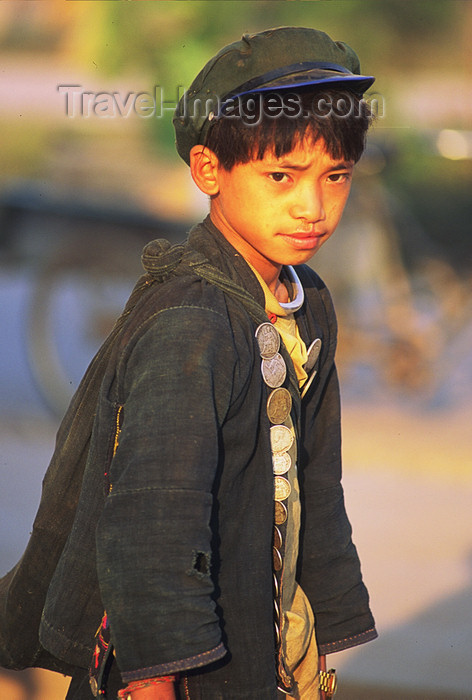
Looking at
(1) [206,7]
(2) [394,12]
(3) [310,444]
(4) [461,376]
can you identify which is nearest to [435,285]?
(4) [461,376]

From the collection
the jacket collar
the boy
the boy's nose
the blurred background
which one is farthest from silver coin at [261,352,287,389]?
the blurred background

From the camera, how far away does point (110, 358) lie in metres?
1.39

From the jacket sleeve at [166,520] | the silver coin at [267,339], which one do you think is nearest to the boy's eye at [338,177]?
the silver coin at [267,339]

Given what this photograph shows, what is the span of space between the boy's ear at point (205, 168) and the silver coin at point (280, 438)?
40 centimetres

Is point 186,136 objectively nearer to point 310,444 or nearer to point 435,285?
point 310,444

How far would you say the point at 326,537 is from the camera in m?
1.68

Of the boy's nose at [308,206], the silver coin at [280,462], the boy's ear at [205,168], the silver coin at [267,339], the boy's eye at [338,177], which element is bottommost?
the silver coin at [280,462]

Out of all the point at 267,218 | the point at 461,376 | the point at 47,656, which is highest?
the point at 461,376

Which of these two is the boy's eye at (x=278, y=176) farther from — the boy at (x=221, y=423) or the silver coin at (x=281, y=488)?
the silver coin at (x=281, y=488)

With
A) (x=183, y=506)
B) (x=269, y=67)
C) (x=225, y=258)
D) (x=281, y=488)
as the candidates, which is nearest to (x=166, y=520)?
(x=183, y=506)

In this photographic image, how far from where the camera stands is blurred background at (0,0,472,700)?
16.4 feet

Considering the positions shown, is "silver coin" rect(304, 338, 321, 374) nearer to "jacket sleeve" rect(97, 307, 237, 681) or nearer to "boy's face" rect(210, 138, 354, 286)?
"boy's face" rect(210, 138, 354, 286)

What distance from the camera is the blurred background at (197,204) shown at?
500cm

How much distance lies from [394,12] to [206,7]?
1154 mm
